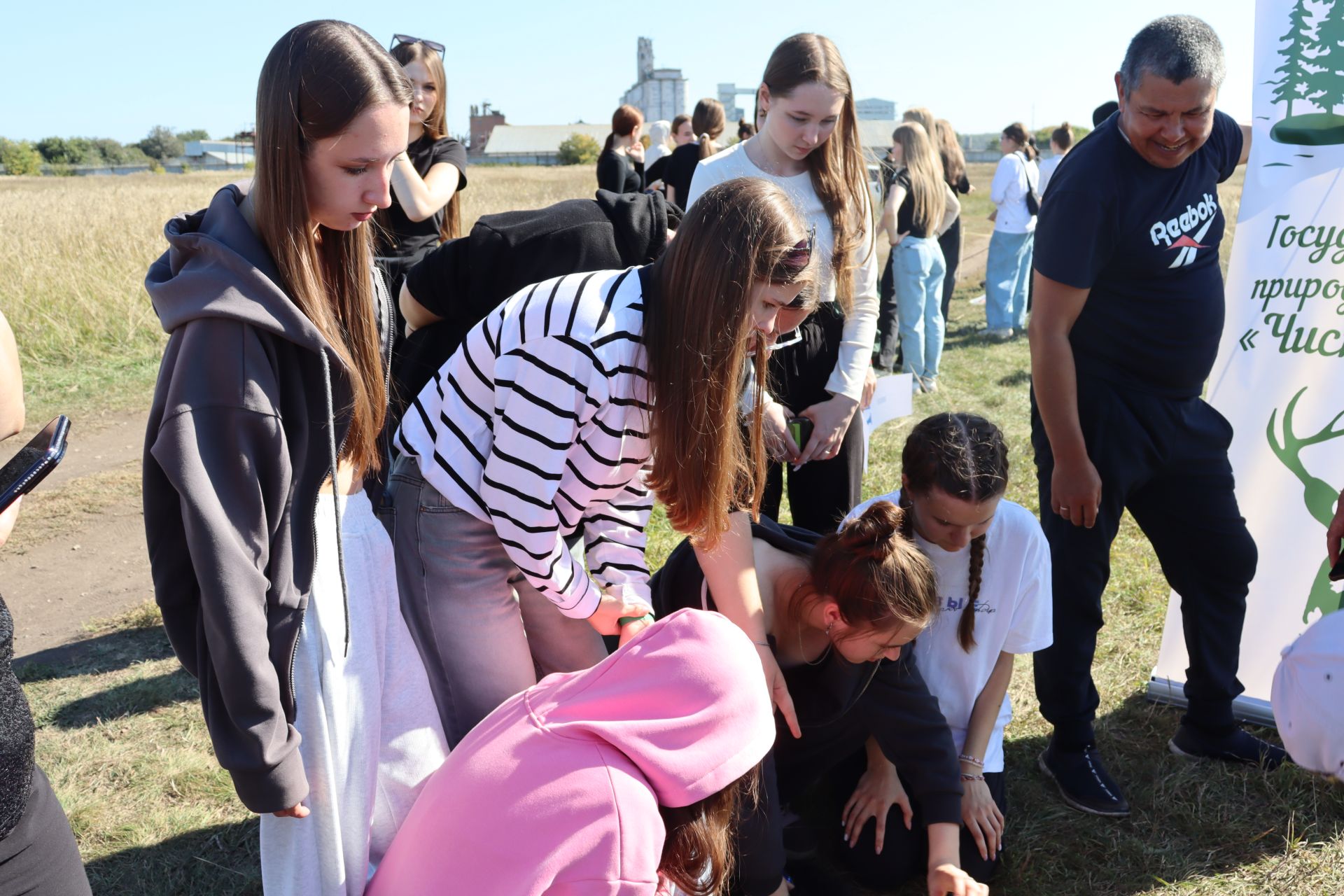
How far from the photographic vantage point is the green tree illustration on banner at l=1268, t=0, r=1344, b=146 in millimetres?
2377

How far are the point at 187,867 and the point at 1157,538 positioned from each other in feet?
7.63

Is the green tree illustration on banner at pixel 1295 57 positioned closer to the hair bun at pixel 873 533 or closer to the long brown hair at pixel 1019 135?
the hair bun at pixel 873 533

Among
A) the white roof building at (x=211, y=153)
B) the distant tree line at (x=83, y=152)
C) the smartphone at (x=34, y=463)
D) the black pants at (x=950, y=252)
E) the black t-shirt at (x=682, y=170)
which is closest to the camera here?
the smartphone at (x=34, y=463)

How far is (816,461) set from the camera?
A: 8.84 ft

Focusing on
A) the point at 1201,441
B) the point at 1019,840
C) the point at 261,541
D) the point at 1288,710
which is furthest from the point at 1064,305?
the point at 261,541

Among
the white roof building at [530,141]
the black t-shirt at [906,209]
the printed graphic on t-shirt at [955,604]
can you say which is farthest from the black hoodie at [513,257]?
the white roof building at [530,141]

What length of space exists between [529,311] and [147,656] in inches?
84.1

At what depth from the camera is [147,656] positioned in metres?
3.08

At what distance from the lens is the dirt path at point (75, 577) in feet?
10.9

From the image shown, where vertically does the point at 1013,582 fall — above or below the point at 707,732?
below

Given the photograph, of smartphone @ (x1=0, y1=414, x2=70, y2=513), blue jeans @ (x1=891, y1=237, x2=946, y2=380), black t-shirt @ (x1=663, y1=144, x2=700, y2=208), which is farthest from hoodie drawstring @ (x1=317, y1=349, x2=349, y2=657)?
blue jeans @ (x1=891, y1=237, x2=946, y2=380)

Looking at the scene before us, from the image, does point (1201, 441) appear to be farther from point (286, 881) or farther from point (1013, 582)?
point (286, 881)

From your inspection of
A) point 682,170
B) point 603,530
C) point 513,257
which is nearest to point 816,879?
point 603,530

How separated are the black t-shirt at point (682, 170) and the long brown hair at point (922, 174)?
1309 millimetres
